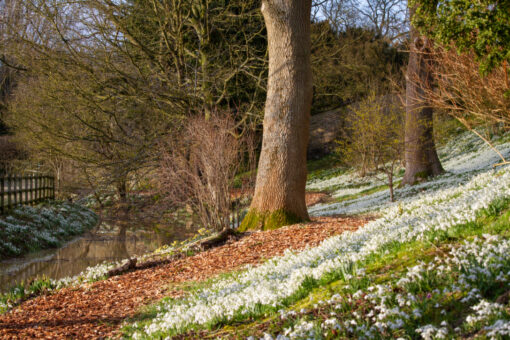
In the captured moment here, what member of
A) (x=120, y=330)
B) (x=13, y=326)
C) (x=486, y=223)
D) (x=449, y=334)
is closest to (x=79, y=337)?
(x=120, y=330)

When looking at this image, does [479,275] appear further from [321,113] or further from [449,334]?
Result: [321,113]

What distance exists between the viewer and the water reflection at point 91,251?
14219 mm

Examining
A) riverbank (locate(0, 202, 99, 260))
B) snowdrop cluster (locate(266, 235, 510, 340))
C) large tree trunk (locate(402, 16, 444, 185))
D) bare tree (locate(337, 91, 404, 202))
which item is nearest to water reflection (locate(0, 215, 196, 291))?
riverbank (locate(0, 202, 99, 260))

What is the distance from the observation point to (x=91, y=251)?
17781mm

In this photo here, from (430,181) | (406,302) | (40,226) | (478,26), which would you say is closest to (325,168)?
(430,181)

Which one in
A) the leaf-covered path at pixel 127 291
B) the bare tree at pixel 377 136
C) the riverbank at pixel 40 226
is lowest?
the riverbank at pixel 40 226

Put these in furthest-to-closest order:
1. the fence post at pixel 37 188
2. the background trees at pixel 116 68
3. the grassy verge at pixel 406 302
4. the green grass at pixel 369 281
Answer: the fence post at pixel 37 188 → the background trees at pixel 116 68 → the green grass at pixel 369 281 → the grassy verge at pixel 406 302

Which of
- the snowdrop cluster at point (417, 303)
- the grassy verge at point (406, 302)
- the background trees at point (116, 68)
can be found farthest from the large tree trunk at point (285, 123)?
the snowdrop cluster at point (417, 303)

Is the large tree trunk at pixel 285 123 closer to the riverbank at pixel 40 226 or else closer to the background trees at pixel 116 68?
the background trees at pixel 116 68

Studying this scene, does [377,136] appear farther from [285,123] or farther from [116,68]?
[116,68]

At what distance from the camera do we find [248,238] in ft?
36.2

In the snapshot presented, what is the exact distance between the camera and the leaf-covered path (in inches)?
264

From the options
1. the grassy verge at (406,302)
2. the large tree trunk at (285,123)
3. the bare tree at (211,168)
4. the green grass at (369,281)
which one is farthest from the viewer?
the bare tree at (211,168)

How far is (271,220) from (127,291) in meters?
4.70
